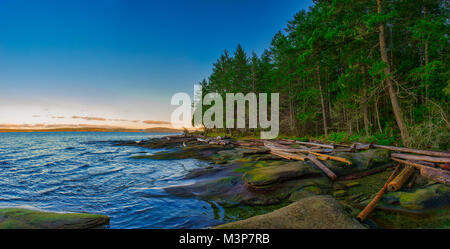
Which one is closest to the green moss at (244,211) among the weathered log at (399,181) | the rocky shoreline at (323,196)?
the rocky shoreline at (323,196)

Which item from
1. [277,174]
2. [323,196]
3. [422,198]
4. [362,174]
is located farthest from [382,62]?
[323,196]

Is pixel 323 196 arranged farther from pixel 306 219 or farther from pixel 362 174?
pixel 362 174

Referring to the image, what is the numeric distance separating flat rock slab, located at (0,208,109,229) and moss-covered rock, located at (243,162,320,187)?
16.1 feet

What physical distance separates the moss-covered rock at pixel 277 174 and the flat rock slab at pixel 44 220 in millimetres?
4897

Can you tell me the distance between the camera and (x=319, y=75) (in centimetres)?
2517

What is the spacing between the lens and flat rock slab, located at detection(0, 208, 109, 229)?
4204 millimetres

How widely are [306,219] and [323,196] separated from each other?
1128 millimetres

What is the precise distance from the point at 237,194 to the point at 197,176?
3952mm

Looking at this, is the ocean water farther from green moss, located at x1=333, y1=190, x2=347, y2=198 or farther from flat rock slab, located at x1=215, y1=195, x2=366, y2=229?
green moss, located at x1=333, y1=190, x2=347, y2=198

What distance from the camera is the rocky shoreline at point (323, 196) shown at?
3.98 m

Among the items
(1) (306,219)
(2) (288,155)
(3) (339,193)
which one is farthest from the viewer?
(2) (288,155)

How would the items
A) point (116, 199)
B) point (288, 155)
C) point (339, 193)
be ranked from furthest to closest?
point (288, 155) < point (116, 199) < point (339, 193)

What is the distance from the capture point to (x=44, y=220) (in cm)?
446

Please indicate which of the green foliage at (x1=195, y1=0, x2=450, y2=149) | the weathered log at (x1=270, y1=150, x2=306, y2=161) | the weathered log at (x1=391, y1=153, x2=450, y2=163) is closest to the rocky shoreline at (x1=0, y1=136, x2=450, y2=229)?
the weathered log at (x1=391, y1=153, x2=450, y2=163)
